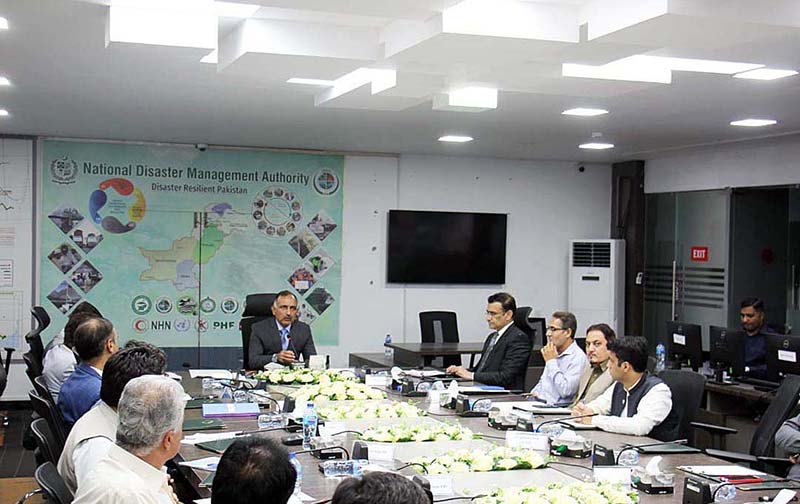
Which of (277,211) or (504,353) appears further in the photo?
(277,211)

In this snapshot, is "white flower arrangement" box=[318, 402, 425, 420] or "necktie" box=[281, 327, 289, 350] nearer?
"white flower arrangement" box=[318, 402, 425, 420]

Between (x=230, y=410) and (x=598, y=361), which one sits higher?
(x=598, y=361)

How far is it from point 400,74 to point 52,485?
3.64m

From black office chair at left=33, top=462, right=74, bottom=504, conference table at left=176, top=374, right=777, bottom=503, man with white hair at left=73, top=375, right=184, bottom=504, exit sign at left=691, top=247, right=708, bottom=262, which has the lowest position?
conference table at left=176, top=374, right=777, bottom=503

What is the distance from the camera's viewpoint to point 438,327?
10695mm

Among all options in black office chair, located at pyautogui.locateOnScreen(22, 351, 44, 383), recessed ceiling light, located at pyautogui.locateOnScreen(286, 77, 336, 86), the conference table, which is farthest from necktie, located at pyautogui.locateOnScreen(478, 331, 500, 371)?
black office chair, located at pyautogui.locateOnScreen(22, 351, 44, 383)

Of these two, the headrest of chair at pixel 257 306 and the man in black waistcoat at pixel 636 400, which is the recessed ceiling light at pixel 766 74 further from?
the headrest of chair at pixel 257 306

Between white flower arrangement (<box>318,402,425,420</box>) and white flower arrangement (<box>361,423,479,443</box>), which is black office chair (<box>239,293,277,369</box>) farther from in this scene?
white flower arrangement (<box>361,423,479,443</box>)

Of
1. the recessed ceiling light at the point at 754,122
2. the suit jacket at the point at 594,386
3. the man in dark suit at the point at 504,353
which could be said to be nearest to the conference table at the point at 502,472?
the suit jacket at the point at 594,386

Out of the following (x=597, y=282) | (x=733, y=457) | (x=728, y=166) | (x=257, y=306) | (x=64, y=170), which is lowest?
(x=733, y=457)

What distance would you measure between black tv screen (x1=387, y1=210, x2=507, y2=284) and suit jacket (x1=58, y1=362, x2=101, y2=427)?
22.3 ft

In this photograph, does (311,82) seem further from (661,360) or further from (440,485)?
(661,360)

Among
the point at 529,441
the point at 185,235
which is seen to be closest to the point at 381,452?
the point at 529,441

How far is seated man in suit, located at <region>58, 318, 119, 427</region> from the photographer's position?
4703 millimetres
